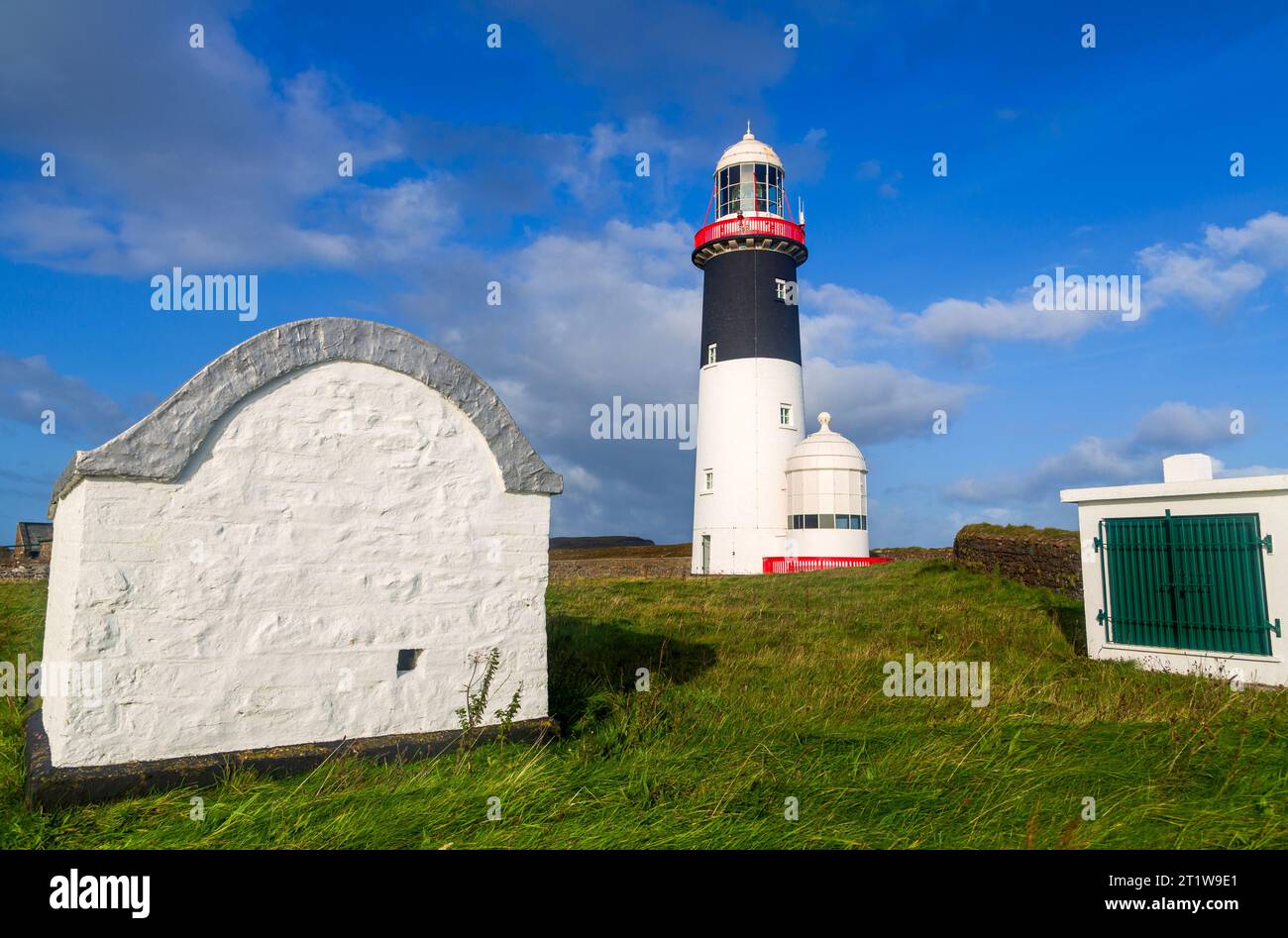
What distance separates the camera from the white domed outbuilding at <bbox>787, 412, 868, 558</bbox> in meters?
24.3

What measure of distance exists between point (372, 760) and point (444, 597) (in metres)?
1.30

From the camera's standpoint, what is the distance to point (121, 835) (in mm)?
4617

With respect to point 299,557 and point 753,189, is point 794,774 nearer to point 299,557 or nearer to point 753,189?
point 299,557

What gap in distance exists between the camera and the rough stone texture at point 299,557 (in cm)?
528

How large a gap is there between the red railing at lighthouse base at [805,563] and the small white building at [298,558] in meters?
18.3

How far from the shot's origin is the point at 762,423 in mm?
25266

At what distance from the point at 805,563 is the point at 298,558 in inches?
787

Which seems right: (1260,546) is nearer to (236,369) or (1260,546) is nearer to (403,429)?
(403,429)

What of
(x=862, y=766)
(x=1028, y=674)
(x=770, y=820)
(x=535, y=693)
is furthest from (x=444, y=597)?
(x=1028, y=674)

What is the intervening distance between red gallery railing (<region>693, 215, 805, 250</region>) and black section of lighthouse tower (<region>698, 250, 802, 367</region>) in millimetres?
527

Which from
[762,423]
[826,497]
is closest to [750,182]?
[762,423]

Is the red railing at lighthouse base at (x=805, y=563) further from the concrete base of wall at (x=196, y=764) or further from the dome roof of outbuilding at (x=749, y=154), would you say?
the concrete base of wall at (x=196, y=764)

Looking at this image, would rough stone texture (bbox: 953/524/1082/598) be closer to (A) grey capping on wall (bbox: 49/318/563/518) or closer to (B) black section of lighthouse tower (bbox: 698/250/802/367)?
(B) black section of lighthouse tower (bbox: 698/250/802/367)

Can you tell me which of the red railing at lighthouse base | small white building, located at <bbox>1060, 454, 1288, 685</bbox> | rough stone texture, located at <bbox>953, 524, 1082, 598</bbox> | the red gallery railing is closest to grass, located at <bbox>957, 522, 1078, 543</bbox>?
rough stone texture, located at <bbox>953, 524, 1082, 598</bbox>
